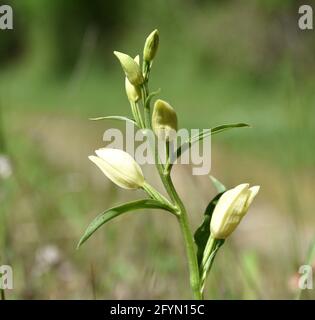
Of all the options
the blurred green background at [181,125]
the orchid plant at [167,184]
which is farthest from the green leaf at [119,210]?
the blurred green background at [181,125]

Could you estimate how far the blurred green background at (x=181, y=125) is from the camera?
129 centimetres

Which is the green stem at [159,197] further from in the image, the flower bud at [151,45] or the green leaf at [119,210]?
the flower bud at [151,45]

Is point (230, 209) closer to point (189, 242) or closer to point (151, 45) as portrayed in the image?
point (189, 242)

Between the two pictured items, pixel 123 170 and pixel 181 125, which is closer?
pixel 123 170

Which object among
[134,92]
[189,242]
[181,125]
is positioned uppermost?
[181,125]

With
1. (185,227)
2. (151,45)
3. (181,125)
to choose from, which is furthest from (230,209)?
(181,125)

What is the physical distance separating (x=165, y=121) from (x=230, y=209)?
0.09 metres

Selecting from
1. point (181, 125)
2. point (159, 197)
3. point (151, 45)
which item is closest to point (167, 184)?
point (159, 197)

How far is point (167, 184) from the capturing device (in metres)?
0.61

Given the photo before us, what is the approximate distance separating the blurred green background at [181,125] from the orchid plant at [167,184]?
0.66 feet

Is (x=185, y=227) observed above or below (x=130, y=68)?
below

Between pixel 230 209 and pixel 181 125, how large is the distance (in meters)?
4.98
